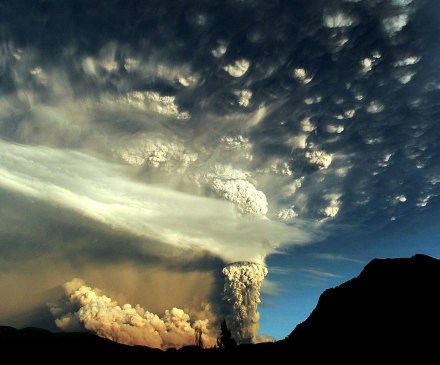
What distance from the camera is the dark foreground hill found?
773 inches

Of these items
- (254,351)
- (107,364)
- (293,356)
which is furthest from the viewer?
(107,364)

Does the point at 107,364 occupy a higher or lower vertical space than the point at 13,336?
lower

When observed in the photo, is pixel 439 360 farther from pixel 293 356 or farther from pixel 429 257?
pixel 293 356

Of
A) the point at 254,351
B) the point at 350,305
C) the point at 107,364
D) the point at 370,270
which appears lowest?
the point at 107,364

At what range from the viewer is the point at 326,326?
1126 inches

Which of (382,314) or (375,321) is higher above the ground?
(382,314)

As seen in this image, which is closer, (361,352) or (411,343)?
(411,343)

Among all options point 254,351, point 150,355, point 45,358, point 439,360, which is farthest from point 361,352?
point 45,358

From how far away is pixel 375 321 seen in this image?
23078 millimetres

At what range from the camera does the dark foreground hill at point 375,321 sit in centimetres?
1964

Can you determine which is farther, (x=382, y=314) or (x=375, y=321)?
(x=382, y=314)

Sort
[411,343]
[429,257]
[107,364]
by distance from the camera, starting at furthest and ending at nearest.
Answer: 1. [107,364]
2. [429,257]
3. [411,343]

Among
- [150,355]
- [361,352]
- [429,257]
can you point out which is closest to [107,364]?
[150,355]

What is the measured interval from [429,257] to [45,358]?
59.8 metres
